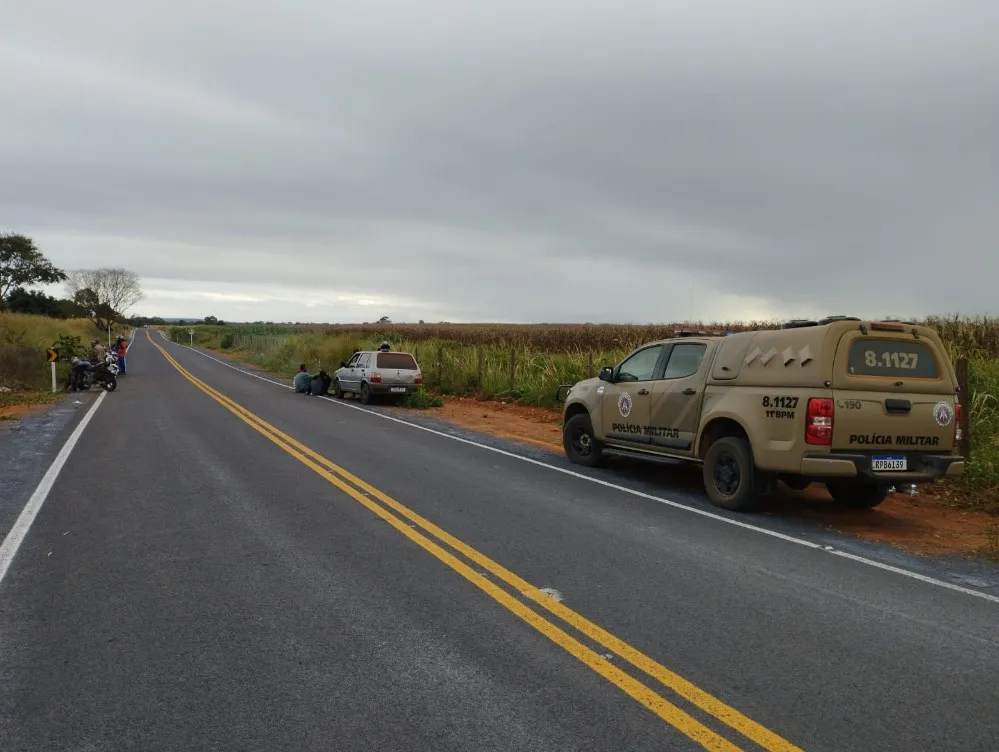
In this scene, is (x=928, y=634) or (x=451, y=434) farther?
(x=451, y=434)

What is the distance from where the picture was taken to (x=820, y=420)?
24.4 feet

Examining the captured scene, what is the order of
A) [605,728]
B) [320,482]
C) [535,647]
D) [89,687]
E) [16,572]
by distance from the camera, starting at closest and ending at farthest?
1. [605,728]
2. [89,687]
3. [535,647]
4. [16,572]
5. [320,482]

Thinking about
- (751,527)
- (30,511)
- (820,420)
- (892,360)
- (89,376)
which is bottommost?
(30,511)

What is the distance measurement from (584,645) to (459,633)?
2.46 feet

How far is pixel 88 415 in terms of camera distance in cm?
1728

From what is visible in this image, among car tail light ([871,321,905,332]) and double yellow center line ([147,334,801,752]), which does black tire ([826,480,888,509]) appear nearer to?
car tail light ([871,321,905,332])

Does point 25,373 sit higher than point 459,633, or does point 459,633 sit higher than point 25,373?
point 25,373

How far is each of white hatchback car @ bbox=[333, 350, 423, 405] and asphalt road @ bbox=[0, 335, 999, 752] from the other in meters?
12.7

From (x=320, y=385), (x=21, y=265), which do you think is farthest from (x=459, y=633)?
(x=21, y=265)

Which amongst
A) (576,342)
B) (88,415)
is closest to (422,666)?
(88,415)

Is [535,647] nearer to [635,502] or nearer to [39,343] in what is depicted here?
[635,502]

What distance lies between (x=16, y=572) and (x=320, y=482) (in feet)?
12.8

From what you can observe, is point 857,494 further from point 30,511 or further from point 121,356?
point 121,356

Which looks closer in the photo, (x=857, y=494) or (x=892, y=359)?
(x=892, y=359)
